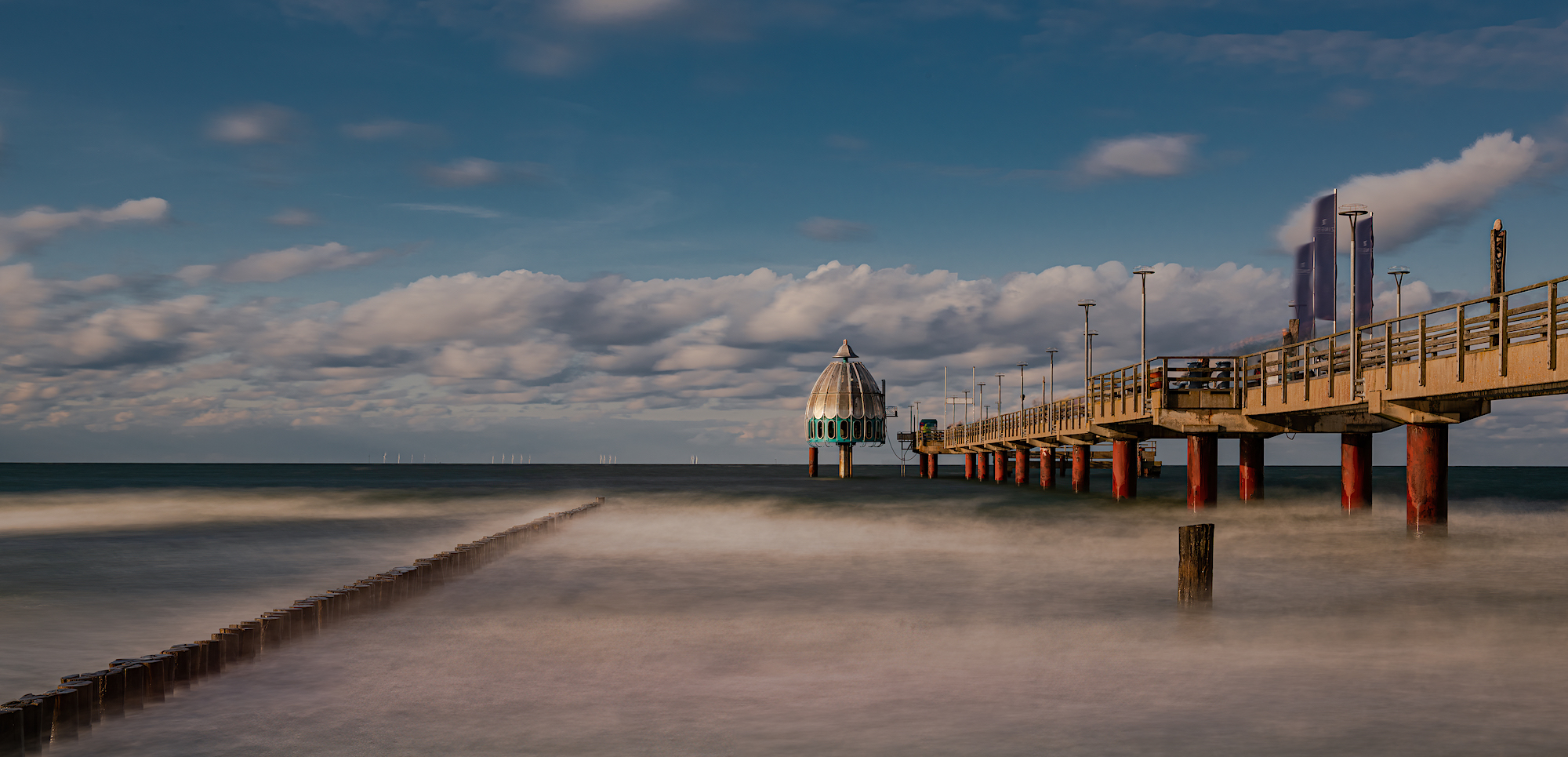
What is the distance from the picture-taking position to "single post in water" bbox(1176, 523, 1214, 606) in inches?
748

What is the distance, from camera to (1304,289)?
4300cm

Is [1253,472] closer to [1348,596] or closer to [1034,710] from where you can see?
[1348,596]

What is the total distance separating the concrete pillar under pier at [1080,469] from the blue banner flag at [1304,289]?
27.6 m

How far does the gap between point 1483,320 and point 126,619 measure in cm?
2553

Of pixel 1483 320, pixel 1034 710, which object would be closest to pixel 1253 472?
pixel 1483 320

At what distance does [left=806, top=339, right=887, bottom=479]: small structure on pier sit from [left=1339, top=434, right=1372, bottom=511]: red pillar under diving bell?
62612mm

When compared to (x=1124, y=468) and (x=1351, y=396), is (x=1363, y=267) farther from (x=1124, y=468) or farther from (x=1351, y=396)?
(x=1124, y=468)

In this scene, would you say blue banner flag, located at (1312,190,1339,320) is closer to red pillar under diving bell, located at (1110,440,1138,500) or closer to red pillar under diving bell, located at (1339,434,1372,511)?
red pillar under diving bell, located at (1339,434,1372,511)

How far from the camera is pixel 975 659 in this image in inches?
594

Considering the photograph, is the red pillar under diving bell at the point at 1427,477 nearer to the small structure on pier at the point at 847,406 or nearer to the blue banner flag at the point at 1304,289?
the blue banner flag at the point at 1304,289

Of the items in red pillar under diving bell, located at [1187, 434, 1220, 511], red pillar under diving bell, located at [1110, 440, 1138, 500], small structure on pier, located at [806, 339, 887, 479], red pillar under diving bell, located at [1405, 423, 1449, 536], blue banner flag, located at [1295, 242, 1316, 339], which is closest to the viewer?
red pillar under diving bell, located at [1405, 423, 1449, 536]

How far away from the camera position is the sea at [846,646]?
36.9 ft

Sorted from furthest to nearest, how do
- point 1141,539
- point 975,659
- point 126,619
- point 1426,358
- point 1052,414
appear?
point 1052,414, point 1141,539, point 1426,358, point 126,619, point 975,659

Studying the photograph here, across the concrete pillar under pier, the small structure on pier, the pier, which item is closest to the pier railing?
the pier
